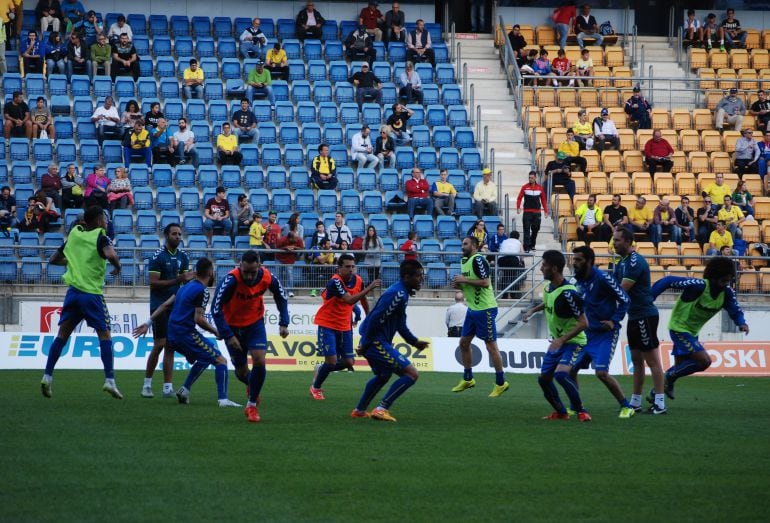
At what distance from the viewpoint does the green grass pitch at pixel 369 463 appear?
771 centimetres

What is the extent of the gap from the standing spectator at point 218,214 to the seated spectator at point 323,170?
8.25ft

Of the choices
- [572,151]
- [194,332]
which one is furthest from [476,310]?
[572,151]

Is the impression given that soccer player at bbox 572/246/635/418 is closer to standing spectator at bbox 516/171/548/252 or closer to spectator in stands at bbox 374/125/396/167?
standing spectator at bbox 516/171/548/252

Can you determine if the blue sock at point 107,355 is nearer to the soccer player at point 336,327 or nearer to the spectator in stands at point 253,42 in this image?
the soccer player at point 336,327

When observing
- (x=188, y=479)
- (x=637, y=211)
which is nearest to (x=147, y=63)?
(x=637, y=211)

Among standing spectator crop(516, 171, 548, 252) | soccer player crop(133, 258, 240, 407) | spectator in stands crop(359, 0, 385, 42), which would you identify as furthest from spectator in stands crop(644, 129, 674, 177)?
soccer player crop(133, 258, 240, 407)

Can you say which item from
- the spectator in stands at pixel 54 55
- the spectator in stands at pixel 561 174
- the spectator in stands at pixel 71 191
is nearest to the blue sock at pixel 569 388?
the spectator in stands at pixel 71 191

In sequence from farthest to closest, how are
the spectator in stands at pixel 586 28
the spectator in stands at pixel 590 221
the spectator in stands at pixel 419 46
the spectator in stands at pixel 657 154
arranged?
the spectator in stands at pixel 586 28 < the spectator in stands at pixel 419 46 < the spectator in stands at pixel 657 154 < the spectator in stands at pixel 590 221

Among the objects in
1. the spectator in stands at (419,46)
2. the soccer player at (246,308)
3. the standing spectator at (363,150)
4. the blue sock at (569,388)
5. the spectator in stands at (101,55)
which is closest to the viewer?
the soccer player at (246,308)

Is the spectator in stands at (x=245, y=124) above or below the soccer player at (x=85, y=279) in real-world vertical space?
above

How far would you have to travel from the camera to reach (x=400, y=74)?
105ft

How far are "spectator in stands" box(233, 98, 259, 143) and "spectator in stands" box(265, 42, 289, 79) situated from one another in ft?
8.33

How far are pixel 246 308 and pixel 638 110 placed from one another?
826 inches

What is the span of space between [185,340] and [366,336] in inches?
105
